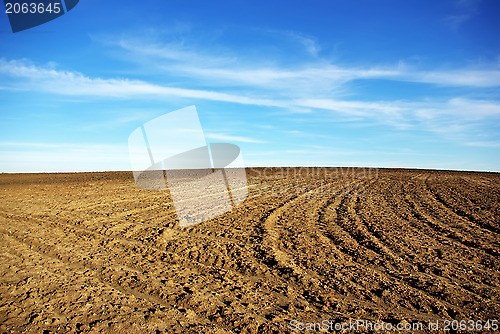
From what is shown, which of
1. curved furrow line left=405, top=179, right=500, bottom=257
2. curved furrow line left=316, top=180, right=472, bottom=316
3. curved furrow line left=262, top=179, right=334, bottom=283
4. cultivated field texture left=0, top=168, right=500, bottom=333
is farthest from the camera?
curved furrow line left=405, top=179, right=500, bottom=257

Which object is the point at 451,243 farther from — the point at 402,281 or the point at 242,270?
the point at 242,270

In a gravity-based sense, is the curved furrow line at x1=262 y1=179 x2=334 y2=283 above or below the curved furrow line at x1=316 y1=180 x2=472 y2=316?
above

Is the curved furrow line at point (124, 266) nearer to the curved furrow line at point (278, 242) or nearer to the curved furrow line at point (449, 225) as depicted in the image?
the curved furrow line at point (278, 242)

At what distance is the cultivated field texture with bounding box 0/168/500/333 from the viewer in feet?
12.1

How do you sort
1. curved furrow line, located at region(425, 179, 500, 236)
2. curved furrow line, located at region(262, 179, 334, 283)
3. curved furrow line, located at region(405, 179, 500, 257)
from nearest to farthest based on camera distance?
curved furrow line, located at region(262, 179, 334, 283)
curved furrow line, located at region(405, 179, 500, 257)
curved furrow line, located at region(425, 179, 500, 236)

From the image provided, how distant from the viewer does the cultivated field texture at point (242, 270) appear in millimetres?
3676

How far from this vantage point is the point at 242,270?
16.6 ft

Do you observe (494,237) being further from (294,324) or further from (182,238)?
(182,238)

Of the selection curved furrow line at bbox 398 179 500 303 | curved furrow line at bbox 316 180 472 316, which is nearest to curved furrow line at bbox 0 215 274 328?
curved furrow line at bbox 316 180 472 316

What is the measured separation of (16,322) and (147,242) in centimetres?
310

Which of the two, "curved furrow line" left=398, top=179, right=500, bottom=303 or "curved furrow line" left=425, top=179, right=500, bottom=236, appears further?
"curved furrow line" left=425, top=179, right=500, bottom=236

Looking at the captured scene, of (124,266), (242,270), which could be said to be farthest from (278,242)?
(124,266)

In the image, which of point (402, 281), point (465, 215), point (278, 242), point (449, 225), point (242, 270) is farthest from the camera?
point (465, 215)

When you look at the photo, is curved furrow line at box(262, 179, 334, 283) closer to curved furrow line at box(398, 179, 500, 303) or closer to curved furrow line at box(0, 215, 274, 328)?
curved furrow line at box(0, 215, 274, 328)
